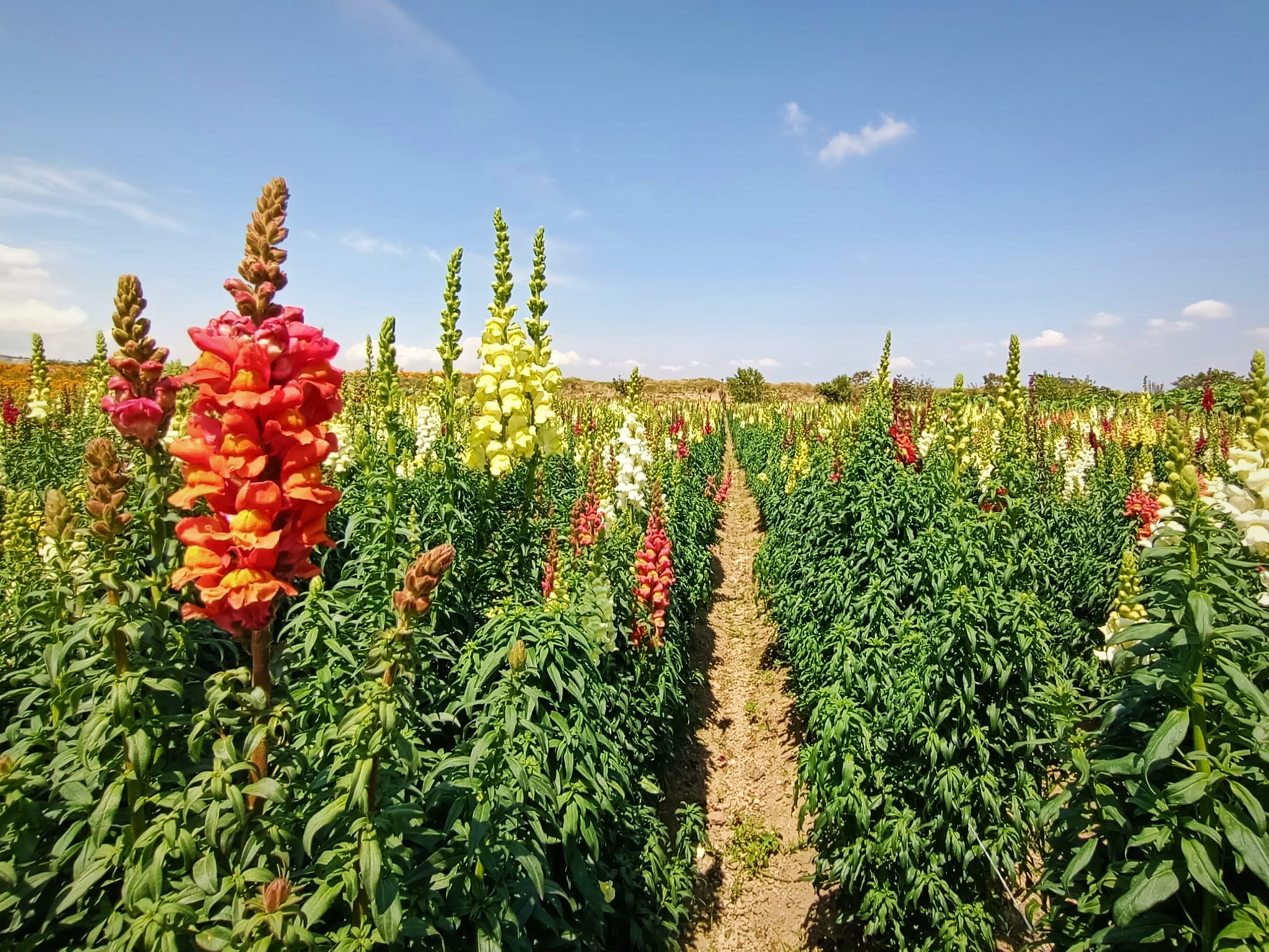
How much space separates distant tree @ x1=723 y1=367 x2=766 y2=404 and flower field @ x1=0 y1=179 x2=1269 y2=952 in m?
41.7

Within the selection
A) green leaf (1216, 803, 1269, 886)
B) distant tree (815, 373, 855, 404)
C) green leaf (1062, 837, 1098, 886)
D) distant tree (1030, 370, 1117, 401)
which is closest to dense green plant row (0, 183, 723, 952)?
green leaf (1062, 837, 1098, 886)

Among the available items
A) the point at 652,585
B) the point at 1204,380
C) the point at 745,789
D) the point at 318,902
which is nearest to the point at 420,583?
the point at 318,902

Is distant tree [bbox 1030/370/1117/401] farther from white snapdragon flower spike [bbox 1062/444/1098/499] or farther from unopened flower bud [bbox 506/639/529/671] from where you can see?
unopened flower bud [bbox 506/639/529/671]

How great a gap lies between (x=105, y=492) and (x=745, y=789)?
6.45 metres

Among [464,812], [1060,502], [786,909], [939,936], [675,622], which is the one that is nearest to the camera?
[464,812]

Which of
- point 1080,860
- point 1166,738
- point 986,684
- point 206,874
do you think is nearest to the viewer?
point 206,874

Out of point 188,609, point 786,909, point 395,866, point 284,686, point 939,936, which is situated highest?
point 188,609

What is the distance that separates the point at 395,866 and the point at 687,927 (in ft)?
12.6

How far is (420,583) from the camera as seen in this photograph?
1.54 meters

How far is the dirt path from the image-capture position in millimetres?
4949

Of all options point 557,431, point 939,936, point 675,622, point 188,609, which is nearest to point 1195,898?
point 939,936

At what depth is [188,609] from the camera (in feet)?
5.23

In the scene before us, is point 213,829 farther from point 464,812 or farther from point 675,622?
point 675,622

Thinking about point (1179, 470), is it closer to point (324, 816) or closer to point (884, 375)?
point (324, 816)
